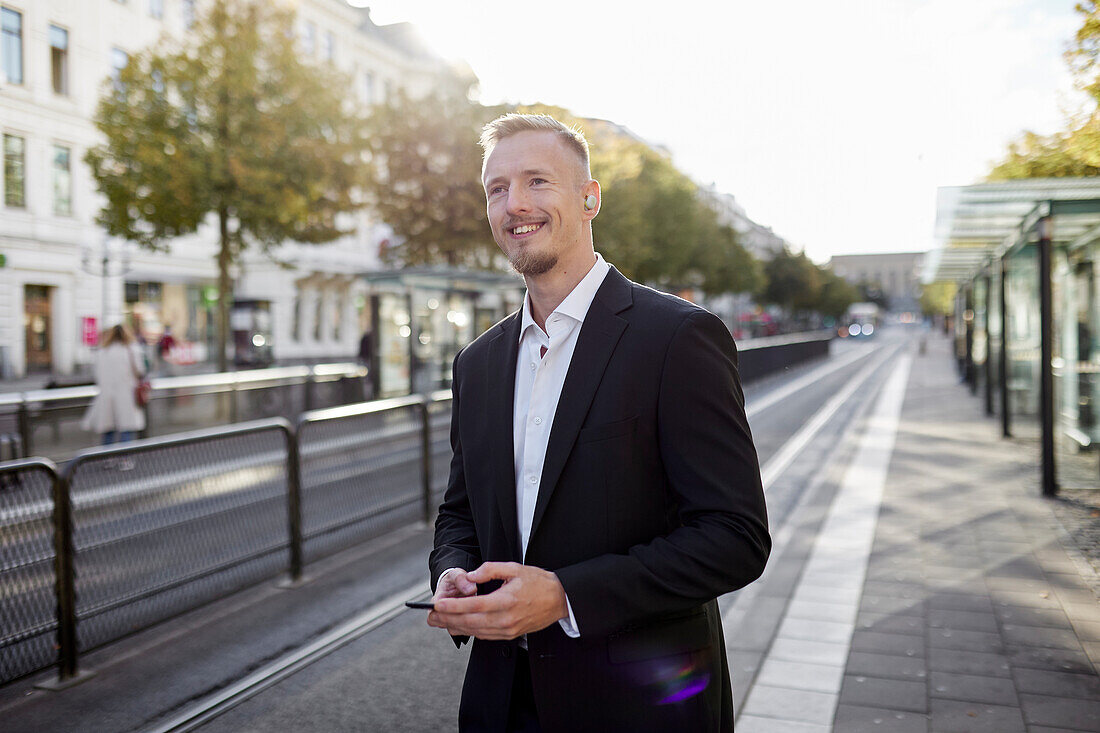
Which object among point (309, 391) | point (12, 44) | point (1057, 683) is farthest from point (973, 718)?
point (12, 44)

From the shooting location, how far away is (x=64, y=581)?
4.57 metres

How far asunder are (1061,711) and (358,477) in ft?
16.6

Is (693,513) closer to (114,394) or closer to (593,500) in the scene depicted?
(593,500)

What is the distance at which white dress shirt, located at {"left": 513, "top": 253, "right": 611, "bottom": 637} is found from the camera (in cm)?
178

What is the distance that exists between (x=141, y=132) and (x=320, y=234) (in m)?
4.11

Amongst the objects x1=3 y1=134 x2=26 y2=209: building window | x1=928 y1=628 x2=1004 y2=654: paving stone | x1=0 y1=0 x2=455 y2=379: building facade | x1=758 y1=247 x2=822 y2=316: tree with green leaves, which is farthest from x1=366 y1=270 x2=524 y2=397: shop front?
x1=758 y1=247 x2=822 y2=316: tree with green leaves

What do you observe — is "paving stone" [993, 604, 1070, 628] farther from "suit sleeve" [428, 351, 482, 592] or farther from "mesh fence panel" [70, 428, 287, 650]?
"mesh fence panel" [70, 428, 287, 650]

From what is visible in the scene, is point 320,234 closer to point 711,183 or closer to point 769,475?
point 769,475

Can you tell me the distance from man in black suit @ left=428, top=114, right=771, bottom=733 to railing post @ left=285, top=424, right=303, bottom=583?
15.4 feet

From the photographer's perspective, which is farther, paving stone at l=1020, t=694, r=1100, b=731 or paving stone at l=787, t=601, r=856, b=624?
paving stone at l=787, t=601, r=856, b=624

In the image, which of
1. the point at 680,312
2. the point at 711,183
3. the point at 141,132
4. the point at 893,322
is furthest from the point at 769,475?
the point at 893,322

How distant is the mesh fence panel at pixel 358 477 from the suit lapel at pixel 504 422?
4849 mm

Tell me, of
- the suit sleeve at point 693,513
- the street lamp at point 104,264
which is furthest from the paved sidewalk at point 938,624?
the street lamp at point 104,264

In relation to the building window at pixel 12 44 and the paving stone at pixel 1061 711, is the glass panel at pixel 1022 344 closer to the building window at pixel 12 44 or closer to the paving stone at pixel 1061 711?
the paving stone at pixel 1061 711
